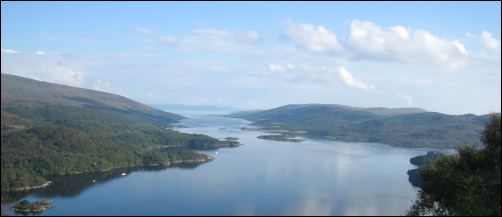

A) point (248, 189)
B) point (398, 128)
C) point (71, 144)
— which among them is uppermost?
point (398, 128)

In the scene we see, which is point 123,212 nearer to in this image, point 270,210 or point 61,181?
point 270,210

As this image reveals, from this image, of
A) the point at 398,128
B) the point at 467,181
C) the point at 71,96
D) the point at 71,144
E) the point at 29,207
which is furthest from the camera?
the point at 71,96

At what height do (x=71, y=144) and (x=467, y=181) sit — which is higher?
(x=71, y=144)

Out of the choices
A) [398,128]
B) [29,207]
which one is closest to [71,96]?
[398,128]

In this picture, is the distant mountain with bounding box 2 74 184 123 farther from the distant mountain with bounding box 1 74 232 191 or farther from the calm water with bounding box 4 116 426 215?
the calm water with bounding box 4 116 426 215

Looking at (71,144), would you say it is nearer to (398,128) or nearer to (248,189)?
(248,189)

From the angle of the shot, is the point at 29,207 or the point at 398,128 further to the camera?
the point at 398,128

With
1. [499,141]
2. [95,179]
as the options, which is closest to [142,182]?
[95,179]

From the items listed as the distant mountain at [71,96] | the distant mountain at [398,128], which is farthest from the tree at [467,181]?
the distant mountain at [71,96]

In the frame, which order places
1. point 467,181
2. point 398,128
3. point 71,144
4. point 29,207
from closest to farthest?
point 467,181 < point 29,207 < point 71,144 < point 398,128
